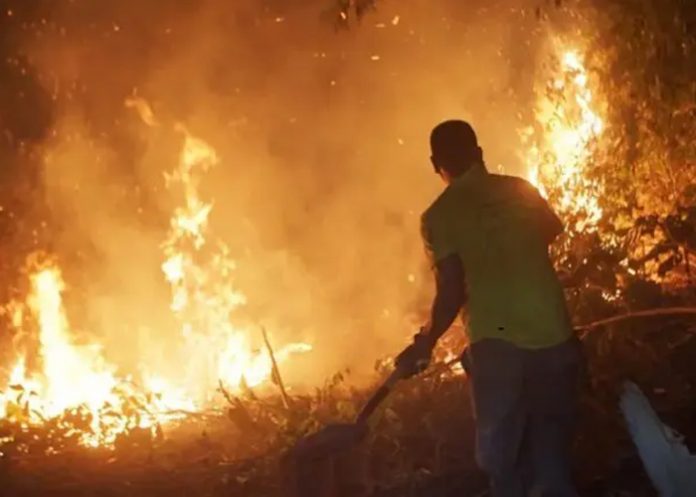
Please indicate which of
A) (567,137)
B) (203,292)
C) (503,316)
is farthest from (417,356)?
(567,137)

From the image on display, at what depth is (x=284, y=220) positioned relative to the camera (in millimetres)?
11594

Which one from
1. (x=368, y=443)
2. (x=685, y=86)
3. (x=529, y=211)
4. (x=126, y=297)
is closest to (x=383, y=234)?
(x=126, y=297)

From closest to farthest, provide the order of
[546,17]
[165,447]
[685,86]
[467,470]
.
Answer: [467,470], [165,447], [685,86], [546,17]

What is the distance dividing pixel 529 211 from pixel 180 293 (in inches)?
240

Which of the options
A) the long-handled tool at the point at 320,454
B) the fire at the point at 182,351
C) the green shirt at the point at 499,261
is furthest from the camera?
the fire at the point at 182,351

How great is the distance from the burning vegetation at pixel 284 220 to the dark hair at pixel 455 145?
5.77ft

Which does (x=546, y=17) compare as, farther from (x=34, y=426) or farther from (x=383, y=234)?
(x=34, y=426)

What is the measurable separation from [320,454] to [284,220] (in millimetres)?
7272

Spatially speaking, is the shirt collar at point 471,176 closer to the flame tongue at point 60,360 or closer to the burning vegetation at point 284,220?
the burning vegetation at point 284,220

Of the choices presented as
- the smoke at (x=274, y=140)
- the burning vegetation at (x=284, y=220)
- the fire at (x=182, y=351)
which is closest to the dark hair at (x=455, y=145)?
the burning vegetation at (x=284, y=220)

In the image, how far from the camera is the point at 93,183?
9.88 meters

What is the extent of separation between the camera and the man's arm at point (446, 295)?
4020 millimetres

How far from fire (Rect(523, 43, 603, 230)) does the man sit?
16.4ft

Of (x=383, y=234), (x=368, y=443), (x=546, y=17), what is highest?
(x=546, y=17)
